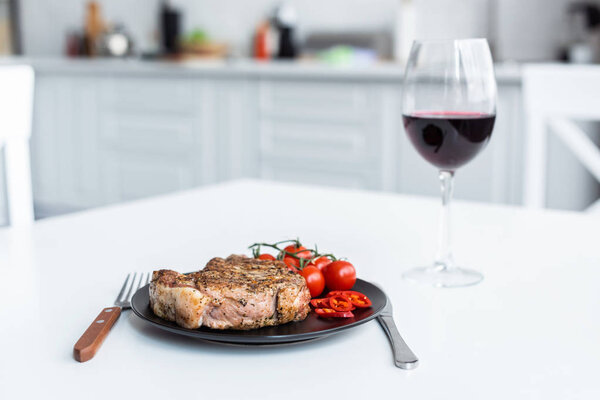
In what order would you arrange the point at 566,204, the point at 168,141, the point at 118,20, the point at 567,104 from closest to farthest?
the point at 567,104 → the point at 566,204 → the point at 168,141 → the point at 118,20

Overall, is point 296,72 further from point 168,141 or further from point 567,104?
point 567,104

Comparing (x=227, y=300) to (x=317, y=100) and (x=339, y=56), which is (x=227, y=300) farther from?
(x=339, y=56)

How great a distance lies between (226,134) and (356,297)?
9.35 feet

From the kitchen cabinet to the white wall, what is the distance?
755 mm

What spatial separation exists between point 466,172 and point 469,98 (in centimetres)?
209

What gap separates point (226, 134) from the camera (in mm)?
3428

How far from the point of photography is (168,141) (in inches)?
142

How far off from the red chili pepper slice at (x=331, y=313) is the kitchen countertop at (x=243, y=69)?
2.21m

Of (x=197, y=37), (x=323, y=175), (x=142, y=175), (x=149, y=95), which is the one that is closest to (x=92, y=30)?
(x=197, y=37)

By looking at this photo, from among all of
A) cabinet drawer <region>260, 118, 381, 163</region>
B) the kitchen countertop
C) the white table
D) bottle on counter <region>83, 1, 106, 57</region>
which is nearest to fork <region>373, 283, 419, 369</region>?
the white table

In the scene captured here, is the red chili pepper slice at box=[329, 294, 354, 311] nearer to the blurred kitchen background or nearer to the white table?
the white table

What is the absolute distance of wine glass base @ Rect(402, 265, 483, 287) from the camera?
0.77 metres

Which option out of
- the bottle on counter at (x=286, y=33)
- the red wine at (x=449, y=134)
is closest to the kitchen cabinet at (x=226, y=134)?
the bottle on counter at (x=286, y=33)

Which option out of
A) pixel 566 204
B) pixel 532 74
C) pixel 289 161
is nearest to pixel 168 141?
pixel 289 161
